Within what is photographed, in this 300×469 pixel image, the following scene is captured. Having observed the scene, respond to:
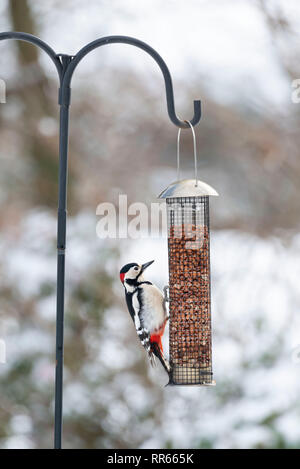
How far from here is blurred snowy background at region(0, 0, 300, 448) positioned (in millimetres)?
3627

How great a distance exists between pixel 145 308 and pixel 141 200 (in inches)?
84.8

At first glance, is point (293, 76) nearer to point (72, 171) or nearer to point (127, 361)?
point (72, 171)

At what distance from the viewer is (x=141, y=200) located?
3777 millimetres

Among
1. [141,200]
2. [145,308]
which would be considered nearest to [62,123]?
[145,308]

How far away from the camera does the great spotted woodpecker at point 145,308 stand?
1663mm

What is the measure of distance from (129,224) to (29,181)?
0.71 metres

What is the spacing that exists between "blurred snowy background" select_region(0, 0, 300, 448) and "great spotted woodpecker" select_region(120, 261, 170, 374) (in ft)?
6.24

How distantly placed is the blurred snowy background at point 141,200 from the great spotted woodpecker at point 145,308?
74.9 inches

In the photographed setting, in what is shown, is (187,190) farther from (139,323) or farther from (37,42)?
(37,42)

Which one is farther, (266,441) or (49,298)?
(49,298)

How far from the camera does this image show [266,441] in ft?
11.1

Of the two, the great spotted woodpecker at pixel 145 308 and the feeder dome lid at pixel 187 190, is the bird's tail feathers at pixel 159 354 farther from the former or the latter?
the feeder dome lid at pixel 187 190
